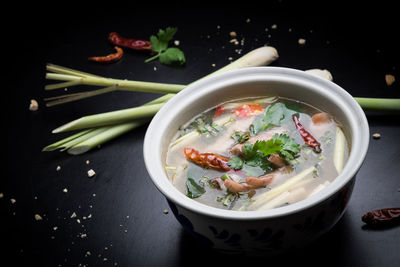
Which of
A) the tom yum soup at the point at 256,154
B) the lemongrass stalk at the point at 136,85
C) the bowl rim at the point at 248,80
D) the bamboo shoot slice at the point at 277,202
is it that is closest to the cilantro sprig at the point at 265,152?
the tom yum soup at the point at 256,154

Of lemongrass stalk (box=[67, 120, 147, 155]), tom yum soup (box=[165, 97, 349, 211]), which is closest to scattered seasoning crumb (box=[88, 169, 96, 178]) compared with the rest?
lemongrass stalk (box=[67, 120, 147, 155])

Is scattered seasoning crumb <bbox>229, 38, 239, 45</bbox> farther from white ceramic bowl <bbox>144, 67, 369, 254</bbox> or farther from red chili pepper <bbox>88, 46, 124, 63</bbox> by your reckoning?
white ceramic bowl <bbox>144, 67, 369, 254</bbox>

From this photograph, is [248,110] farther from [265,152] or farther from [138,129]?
[138,129]

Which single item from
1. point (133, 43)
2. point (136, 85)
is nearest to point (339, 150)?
point (136, 85)

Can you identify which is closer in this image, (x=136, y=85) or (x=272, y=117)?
(x=272, y=117)

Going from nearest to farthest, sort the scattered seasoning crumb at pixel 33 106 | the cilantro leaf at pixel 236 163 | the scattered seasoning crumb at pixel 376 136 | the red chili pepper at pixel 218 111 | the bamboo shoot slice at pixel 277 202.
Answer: the bamboo shoot slice at pixel 277 202 → the cilantro leaf at pixel 236 163 → the red chili pepper at pixel 218 111 → the scattered seasoning crumb at pixel 376 136 → the scattered seasoning crumb at pixel 33 106

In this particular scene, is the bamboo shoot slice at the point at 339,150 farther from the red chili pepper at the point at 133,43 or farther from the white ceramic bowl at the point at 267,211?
the red chili pepper at the point at 133,43
